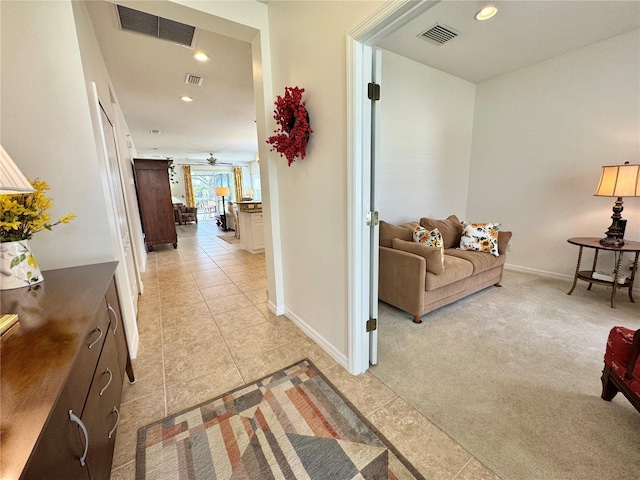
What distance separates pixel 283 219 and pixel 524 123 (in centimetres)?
351

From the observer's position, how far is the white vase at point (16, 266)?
1.18m

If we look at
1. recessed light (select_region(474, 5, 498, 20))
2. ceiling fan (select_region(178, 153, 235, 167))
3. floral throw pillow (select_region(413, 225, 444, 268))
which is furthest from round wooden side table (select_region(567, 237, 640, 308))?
ceiling fan (select_region(178, 153, 235, 167))

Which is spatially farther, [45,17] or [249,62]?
[249,62]

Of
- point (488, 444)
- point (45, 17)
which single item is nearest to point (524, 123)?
point (488, 444)

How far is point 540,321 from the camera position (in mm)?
2373

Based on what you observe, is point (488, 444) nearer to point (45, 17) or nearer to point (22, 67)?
point (22, 67)

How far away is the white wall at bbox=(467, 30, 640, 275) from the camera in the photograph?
279 cm

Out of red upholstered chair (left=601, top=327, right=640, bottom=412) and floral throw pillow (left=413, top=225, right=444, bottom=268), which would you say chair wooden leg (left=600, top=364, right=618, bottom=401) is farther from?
floral throw pillow (left=413, top=225, right=444, bottom=268)

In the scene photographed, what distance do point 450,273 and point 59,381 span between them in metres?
2.59

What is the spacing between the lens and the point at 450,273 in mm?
2453

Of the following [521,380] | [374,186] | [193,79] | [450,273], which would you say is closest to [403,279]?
[450,273]

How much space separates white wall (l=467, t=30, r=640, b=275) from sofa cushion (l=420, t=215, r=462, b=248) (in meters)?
1.10

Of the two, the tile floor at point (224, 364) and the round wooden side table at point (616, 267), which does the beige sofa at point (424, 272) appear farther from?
the tile floor at point (224, 364)

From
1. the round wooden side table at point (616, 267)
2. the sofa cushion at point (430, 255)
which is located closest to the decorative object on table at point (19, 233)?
the sofa cushion at point (430, 255)
